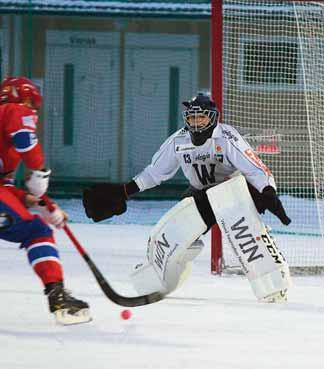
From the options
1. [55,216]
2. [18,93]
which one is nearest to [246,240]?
[55,216]

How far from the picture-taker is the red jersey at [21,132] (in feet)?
17.2

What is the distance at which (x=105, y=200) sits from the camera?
6.84 m

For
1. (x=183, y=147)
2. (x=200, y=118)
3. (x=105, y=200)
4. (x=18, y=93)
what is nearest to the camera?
(x=18, y=93)

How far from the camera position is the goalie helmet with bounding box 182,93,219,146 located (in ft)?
21.0

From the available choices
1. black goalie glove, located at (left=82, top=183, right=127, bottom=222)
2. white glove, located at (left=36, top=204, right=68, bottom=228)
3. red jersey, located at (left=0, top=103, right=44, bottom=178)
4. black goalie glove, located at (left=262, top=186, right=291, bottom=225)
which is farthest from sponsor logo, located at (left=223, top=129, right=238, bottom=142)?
red jersey, located at (left=0, top=103, right=44, bottom=178)

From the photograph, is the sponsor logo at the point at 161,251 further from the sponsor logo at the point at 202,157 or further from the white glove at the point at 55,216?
the white glove at the point at 55,216

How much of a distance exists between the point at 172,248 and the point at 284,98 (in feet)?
22.7

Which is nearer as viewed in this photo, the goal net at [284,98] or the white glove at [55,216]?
the white glove at [55,216]

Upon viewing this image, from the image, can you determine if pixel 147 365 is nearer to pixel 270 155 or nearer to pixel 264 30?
pixel 270 155

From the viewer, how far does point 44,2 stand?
13633mm

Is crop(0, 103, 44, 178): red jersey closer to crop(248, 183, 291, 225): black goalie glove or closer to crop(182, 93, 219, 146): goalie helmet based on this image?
crop(182, 93, 219, 146): goalie helmet

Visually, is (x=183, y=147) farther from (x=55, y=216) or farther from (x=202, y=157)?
(x=55, y=216)

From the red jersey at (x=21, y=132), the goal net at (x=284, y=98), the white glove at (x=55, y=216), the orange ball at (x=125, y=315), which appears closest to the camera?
the red jersey at (x=21, y=132)

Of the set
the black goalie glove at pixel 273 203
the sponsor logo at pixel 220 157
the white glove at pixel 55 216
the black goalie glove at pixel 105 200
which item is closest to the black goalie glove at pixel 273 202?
the black goalie glove at pixel 273 203
